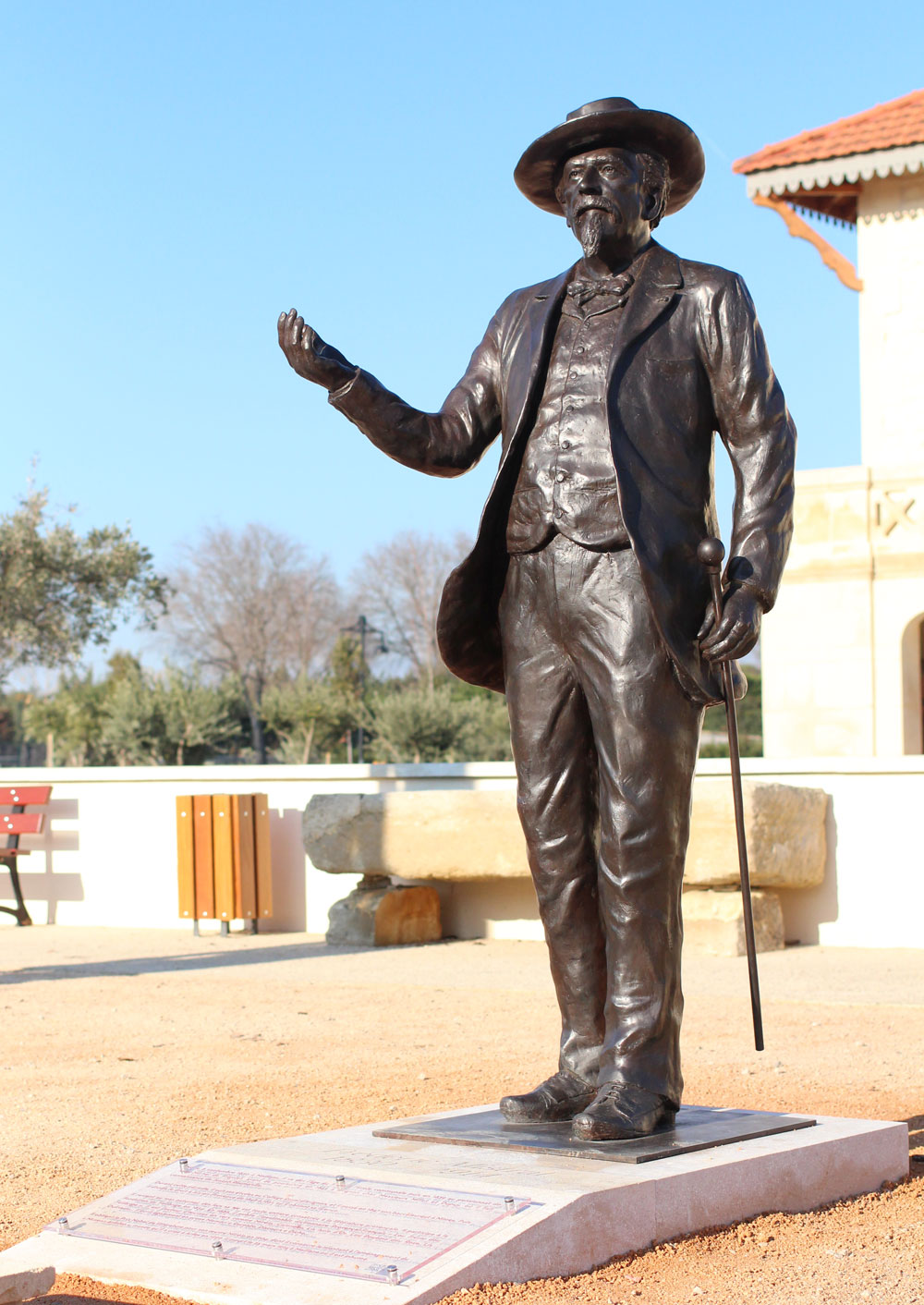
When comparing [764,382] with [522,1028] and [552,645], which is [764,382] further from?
[522,1028]

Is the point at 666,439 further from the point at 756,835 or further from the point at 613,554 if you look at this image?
the point at 756,835

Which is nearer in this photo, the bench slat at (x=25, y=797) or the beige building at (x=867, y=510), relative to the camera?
the bench slat at (x=25, y=797)

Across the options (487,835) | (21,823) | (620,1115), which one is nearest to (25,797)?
(21,823)

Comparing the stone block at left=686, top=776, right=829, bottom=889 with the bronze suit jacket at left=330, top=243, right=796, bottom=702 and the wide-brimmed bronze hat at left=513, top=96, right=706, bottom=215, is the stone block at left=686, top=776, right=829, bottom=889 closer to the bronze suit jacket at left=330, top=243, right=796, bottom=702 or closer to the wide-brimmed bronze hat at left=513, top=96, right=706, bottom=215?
the bronze suit jacket at left=330, top=243, right=796, bottom=702

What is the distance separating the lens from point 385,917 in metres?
10.5

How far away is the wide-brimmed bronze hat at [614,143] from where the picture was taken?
386cm

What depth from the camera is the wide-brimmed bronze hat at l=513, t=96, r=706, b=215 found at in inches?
152

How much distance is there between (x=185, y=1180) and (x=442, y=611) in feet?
4.65

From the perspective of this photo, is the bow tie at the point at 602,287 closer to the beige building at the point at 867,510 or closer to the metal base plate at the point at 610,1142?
the metal base plate at the point at 610,1142

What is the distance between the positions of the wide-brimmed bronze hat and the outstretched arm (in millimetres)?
392

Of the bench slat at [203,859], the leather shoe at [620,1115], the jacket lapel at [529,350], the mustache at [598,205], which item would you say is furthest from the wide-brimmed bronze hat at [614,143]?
the bench slat at [203,859]

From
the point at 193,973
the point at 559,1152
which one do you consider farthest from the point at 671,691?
the point at 193,973

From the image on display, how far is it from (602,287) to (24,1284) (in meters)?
2.55

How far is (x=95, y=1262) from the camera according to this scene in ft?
10.3
